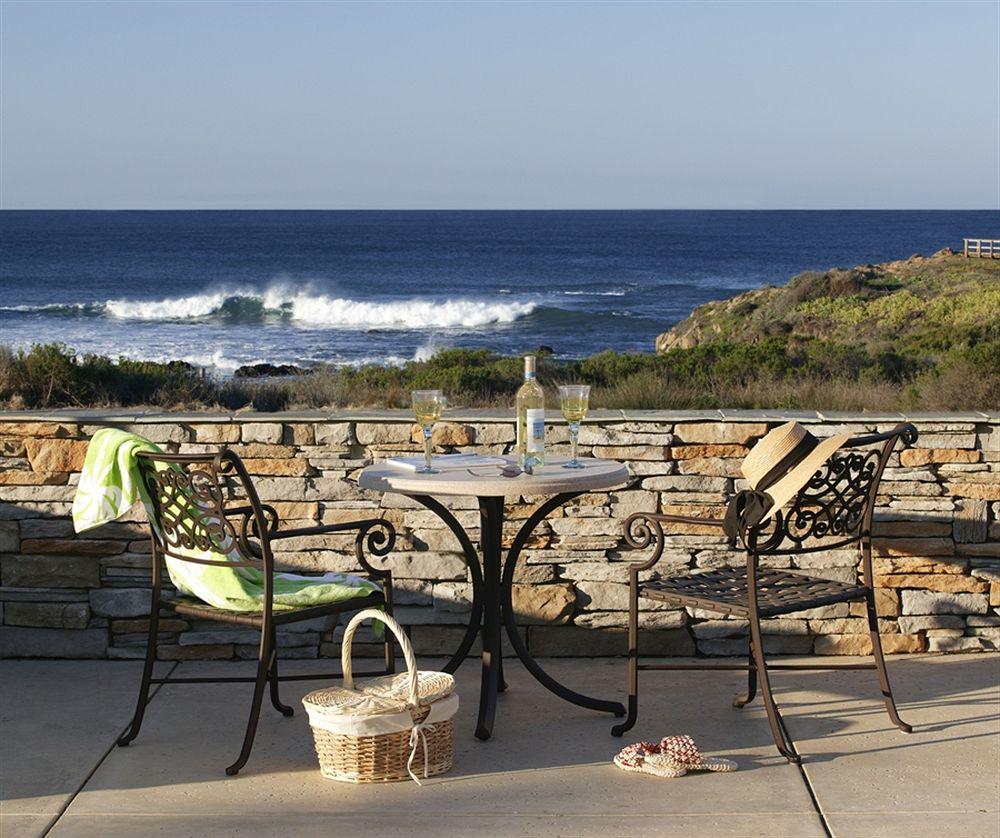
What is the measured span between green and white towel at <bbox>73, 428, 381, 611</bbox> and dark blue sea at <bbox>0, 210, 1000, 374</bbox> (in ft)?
62.1

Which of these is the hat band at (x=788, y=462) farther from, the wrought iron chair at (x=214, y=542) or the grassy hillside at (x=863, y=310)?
the grassy hillside at (x=863, y=310)

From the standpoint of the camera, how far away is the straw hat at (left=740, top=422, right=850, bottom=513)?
12.8ft

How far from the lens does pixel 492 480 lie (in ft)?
12.1

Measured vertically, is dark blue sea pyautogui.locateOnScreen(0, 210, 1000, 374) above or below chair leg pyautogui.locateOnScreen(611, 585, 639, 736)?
above

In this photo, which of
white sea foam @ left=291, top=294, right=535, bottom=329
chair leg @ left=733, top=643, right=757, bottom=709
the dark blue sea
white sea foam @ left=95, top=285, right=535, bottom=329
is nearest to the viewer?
chair leg @ left=733, top=643, right=757, bottom=709

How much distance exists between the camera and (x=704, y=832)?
10.6 feet

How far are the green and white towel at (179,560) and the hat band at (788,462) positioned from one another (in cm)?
120

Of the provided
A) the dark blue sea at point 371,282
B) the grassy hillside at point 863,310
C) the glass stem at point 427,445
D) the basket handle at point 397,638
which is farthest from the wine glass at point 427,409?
the dark blue sea at point 371,282

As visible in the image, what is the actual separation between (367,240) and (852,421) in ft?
212

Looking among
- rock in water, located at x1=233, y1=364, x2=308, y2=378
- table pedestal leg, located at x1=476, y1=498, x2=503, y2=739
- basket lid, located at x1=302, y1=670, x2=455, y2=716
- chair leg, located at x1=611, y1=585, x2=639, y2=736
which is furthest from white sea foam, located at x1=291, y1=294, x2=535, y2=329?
basket lid, located at x1=302, y1=670, x2=455, y2=716

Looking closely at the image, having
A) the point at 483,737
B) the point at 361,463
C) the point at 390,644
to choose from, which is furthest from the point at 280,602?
the point at 361,463

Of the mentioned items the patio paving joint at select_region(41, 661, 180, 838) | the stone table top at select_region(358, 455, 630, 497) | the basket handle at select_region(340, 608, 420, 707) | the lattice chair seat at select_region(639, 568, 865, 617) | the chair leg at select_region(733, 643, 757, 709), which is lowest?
the patio paving joint at select_region(41, 661, 180, 838)

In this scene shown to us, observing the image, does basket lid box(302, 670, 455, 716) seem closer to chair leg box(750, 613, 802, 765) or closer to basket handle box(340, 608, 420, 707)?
basket handle box(340, 608, 420, 707)

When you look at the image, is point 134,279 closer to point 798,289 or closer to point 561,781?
point 798,289
